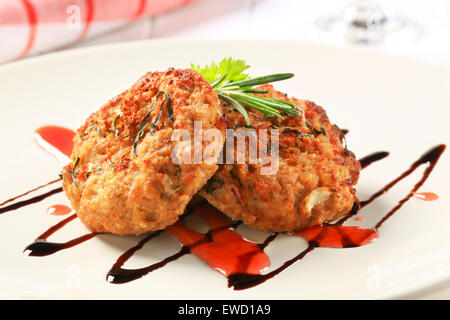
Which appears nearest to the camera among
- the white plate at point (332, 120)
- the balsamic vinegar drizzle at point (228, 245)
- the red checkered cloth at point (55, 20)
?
the white plate at point (332, 120)

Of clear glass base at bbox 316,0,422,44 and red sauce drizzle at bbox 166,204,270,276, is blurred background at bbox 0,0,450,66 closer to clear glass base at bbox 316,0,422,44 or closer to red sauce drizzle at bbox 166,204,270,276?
clear glass base at bbox 316,0,422,44

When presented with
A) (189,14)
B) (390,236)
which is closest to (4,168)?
(390,236)

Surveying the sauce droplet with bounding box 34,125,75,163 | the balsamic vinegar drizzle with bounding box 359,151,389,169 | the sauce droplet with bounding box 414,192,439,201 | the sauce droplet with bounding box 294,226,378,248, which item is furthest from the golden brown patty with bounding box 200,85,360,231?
the sauce droplet with bounding box 34,125,75,163

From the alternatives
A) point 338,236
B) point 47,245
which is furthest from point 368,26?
point 47,245

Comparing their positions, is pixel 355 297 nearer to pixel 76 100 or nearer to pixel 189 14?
pixel 76 100

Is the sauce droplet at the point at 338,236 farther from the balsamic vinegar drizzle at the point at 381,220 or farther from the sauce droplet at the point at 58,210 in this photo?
the sauce droplet at the point at 58,210

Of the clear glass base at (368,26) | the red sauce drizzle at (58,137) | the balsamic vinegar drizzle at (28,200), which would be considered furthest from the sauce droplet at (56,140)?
the clear glass base at (368,26)
